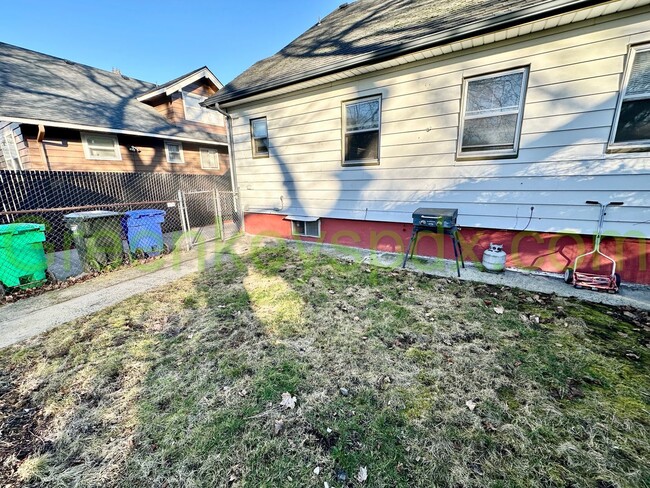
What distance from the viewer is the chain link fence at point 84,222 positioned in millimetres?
4148

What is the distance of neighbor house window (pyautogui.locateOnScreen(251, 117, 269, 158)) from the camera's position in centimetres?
683

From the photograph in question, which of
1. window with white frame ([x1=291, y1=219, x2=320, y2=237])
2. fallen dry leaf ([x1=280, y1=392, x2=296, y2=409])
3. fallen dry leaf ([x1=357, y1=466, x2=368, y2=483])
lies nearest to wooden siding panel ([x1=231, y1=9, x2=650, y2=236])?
window with white frame ([x1=291, y1=219, x2=320, y2=237])

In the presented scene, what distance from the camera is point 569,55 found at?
3.63m

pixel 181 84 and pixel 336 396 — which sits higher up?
pixel 181 84

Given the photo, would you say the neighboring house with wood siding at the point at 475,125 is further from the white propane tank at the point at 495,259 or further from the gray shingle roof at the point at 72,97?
the gray shingle roof at the point at 72,97

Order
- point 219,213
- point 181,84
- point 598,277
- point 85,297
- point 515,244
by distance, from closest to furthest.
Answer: point 598,277 < point 85,297 < point 515,244 < point 219,213 < point 181,84

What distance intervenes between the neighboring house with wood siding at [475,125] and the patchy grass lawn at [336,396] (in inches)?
59.5

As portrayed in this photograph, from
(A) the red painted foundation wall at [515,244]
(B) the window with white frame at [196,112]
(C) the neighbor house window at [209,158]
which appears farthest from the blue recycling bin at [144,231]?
(B) the window with white frame at [196,112]

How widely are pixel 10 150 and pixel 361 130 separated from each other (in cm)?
1128

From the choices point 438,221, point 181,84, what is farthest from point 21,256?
point 181,84

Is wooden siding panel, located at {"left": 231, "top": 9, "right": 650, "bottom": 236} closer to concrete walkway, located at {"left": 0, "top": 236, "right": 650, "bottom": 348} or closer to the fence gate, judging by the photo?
concrete walkway, located at {"left": 0, "top": 236, "right": 650, "bottom": 348}

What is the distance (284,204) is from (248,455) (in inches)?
224

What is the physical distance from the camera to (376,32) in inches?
209

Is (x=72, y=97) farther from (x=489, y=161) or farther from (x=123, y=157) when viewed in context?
(x=489, y=161)
